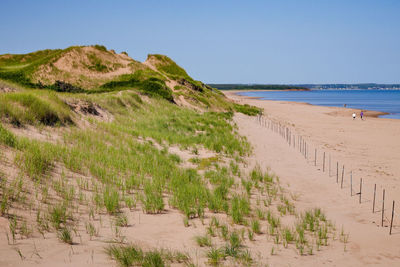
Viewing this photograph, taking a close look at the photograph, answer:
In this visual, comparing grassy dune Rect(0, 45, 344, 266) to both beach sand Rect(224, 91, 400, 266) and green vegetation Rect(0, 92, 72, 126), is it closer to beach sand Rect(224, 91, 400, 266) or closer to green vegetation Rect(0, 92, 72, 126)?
green vegetation Rect(0, 92, 72, 126)

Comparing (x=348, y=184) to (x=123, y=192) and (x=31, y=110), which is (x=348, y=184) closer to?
(x=123, y=192)

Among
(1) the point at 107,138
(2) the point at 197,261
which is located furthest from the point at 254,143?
(2) the point at 197,261

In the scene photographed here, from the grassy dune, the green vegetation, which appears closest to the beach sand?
the grassy dune

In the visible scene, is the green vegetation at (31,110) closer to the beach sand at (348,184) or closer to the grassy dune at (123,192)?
the grassy dune at (123,192)

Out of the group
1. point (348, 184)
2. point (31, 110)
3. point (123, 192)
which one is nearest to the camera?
point (123, 192)

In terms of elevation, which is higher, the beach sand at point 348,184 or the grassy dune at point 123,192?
the grassy dune at point 123,192

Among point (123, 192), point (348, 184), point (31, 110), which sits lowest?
point (348, 184)

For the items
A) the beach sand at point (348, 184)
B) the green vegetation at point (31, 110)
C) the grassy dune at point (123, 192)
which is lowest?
the beach sand at point (348, 184)

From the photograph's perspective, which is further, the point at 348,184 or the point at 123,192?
the point at 348,184

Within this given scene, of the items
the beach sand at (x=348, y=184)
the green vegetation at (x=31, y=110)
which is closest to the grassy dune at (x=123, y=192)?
the green vegetation at (x=31, y=110)

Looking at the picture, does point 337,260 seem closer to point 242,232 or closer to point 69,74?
point 242,232

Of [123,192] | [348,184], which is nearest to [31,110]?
[123,192]

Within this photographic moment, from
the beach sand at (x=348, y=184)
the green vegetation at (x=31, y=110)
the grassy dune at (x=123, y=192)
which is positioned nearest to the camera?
the grassy dune at (x=123, y=192)

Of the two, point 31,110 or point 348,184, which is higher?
point 31,110
